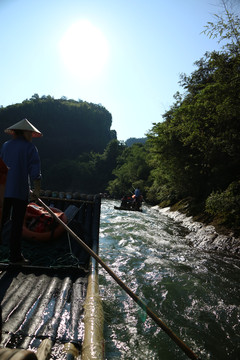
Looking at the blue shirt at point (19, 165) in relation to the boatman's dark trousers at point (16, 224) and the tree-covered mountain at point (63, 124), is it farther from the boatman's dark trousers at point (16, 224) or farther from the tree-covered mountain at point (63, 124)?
the tree-covered mountain at point (63, 124)

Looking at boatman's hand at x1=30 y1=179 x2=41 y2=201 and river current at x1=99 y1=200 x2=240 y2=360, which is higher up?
boatman's hand at x1=30 y1=179 x2=41 y2=201

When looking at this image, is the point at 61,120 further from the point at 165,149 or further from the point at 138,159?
the point at 165,149

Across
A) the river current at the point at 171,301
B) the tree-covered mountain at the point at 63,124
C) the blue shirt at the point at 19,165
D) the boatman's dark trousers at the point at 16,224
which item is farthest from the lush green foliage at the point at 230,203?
the tree-covered mountain at the point at 63,124

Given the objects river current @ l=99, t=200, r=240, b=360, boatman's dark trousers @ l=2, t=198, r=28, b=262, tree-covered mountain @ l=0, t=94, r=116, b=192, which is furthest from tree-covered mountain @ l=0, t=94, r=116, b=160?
boatman's dark trousers @ l=2, t=198, r=28, b=262

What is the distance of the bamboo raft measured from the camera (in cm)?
194

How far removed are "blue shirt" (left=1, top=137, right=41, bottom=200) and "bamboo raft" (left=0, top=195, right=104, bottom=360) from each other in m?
1.08

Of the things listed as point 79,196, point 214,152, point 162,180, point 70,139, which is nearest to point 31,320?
point 79,196

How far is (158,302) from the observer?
13.3 ft

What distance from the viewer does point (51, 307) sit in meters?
2.57

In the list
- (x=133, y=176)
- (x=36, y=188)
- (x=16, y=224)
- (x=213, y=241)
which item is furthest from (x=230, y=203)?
(x=133, y=176)

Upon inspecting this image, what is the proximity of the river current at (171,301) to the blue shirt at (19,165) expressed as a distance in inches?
91.5

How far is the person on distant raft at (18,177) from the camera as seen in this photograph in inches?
140

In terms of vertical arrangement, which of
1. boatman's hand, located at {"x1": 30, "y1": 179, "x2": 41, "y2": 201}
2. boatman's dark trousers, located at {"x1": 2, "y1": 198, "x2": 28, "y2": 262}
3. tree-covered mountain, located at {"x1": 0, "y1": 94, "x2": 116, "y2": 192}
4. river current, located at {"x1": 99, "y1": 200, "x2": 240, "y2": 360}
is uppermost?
tree-covered mountain, located at {"x1": 0, "y1": 94, "x2": 116, "y2": 192}

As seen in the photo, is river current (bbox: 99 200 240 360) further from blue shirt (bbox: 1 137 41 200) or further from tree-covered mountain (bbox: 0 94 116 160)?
tree-covered mountain (bbox: 0 94 116 160)
